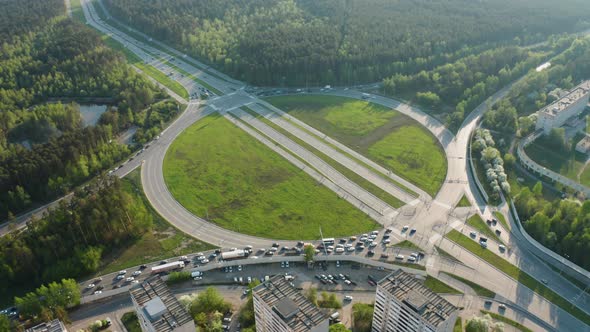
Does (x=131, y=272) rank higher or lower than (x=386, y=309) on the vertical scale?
lower

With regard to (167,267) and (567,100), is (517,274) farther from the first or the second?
(567,100)

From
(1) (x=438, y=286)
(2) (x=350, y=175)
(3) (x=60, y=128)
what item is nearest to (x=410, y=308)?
(1) (x=438, y=286)

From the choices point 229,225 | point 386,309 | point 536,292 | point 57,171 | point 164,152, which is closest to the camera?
point 386,309

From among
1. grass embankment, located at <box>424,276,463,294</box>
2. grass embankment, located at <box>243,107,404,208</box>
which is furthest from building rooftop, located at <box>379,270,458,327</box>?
grass embankment, located at <box>243,107,404,208</box>

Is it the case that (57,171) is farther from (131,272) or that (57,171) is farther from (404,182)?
(404,182)

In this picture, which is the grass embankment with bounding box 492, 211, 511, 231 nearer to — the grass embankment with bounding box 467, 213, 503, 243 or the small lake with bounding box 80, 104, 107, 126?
the grass embankment with bounding box 467, 213, 503, 243

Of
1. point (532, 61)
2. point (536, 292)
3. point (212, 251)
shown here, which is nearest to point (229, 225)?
point (212, 251)

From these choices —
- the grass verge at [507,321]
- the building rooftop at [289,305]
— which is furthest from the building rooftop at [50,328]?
the grass verge at [507,321]
